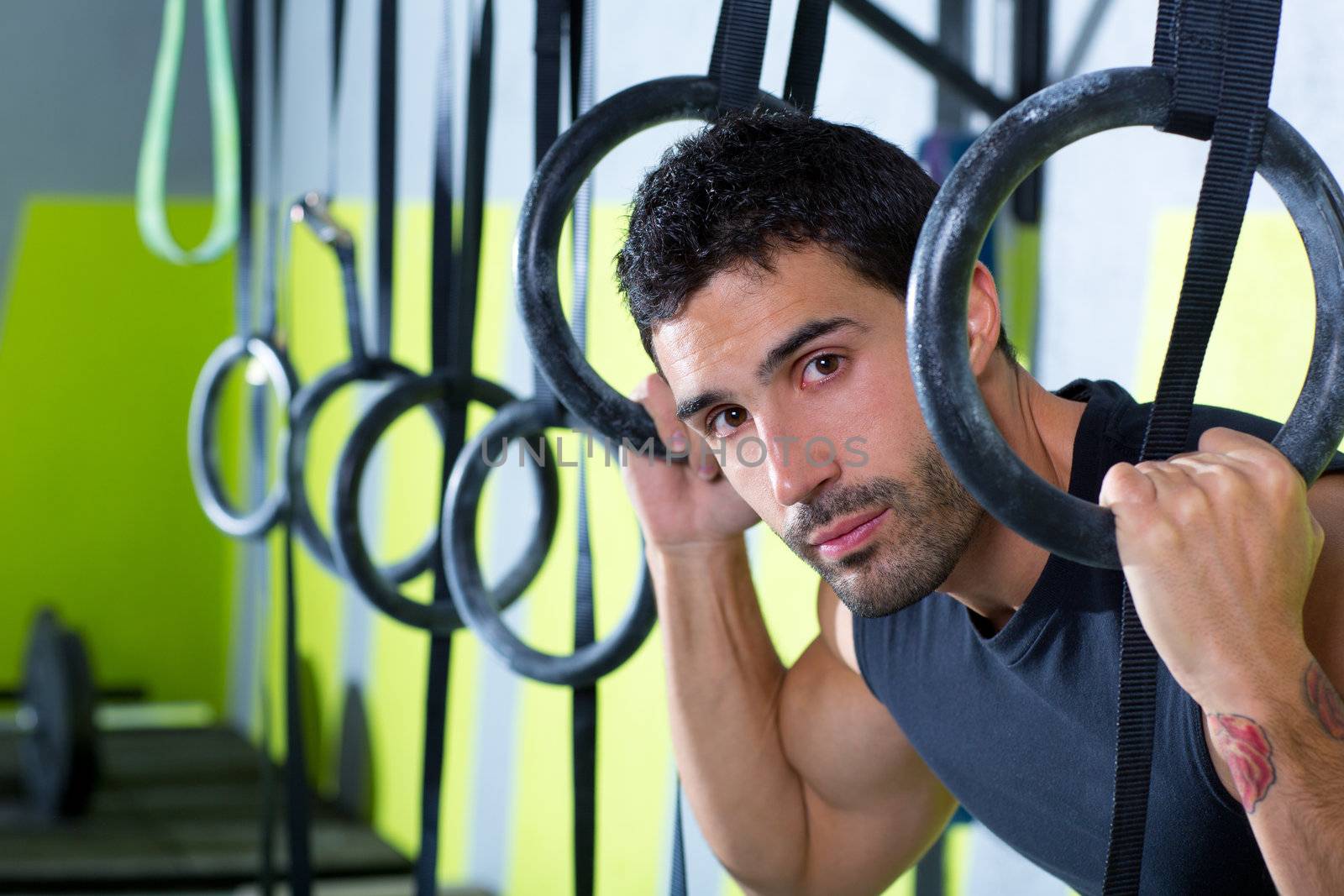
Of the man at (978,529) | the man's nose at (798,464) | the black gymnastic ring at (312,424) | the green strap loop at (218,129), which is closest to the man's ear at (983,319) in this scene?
the man at (978,529)

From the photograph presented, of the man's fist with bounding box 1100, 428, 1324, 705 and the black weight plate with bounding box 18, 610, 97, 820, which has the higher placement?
the man's fist with bounding box 1100, 428, 1324, 705

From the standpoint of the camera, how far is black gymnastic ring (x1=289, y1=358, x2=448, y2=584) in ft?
5.08

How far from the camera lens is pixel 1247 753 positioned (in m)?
0.68

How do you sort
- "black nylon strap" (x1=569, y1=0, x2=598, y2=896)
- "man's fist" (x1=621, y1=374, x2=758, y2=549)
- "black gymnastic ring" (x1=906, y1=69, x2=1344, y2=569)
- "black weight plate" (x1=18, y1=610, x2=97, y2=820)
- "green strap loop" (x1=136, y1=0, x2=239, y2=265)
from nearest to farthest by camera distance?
"black gymnastic ring" (x1=906, y1=69, x2=1344, y2=569) < "black nylon strap" (x1=569, y1=0, x2=598, y2=896) < "man's fist" (x1=621, y1=374, x2=758, y2=549) < "green strap loop" (x1=136, y1=0, x2=239, y2=265) < "black weight plate" (x1=18, y1=610, x2=97, y2=820)

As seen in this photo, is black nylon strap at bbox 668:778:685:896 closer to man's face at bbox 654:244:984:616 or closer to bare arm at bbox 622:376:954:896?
bare arm at bbox 622:376:954:896

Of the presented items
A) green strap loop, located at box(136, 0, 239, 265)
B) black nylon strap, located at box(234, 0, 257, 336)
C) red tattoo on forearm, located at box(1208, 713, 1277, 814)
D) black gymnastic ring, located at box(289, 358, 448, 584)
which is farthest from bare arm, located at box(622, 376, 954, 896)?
green strap loop, located at box(136, 0, 239, 265)

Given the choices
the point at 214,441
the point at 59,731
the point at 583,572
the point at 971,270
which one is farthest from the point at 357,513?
the point at 59,731

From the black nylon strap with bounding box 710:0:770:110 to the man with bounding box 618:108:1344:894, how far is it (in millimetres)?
19

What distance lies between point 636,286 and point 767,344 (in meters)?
0.14

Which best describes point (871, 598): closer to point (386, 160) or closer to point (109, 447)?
point (386, 160)

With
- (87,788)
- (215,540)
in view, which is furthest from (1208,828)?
(215,540)

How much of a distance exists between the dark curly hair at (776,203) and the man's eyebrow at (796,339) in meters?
0.04

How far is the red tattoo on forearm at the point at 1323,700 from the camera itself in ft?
2.22

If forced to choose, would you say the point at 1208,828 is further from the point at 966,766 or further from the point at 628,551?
the point at 628,551
